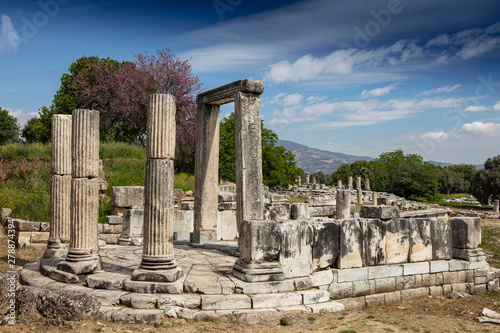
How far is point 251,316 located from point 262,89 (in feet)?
15.7

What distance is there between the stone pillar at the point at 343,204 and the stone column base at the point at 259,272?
871cm

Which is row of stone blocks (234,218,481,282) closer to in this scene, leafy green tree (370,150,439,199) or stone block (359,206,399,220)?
stone block (359,206,399,220)

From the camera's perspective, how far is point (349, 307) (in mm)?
7598

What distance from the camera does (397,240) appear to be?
29.1ft

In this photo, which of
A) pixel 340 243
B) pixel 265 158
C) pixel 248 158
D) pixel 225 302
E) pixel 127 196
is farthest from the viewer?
pixel 265 158

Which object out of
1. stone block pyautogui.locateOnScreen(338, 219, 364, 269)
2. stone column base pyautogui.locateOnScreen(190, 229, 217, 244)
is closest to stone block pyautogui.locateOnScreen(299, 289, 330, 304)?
stone block pyautogui.locateOnScreen(338, 219, 364, 269)

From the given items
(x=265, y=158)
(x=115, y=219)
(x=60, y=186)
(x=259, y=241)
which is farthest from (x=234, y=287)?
(x=265, y=158)

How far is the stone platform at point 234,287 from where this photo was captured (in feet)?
20.9

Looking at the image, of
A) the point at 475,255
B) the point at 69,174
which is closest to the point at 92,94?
the point at 69,174

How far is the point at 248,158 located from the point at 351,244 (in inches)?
110

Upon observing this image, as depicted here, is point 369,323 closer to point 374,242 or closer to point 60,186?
point 374,242

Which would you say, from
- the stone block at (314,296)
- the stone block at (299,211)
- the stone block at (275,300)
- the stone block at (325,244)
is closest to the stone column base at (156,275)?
the stone block at (275,300)

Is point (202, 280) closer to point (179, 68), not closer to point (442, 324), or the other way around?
point (442, 324)

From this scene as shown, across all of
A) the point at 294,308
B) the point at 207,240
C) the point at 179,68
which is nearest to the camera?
the point at 294,308
